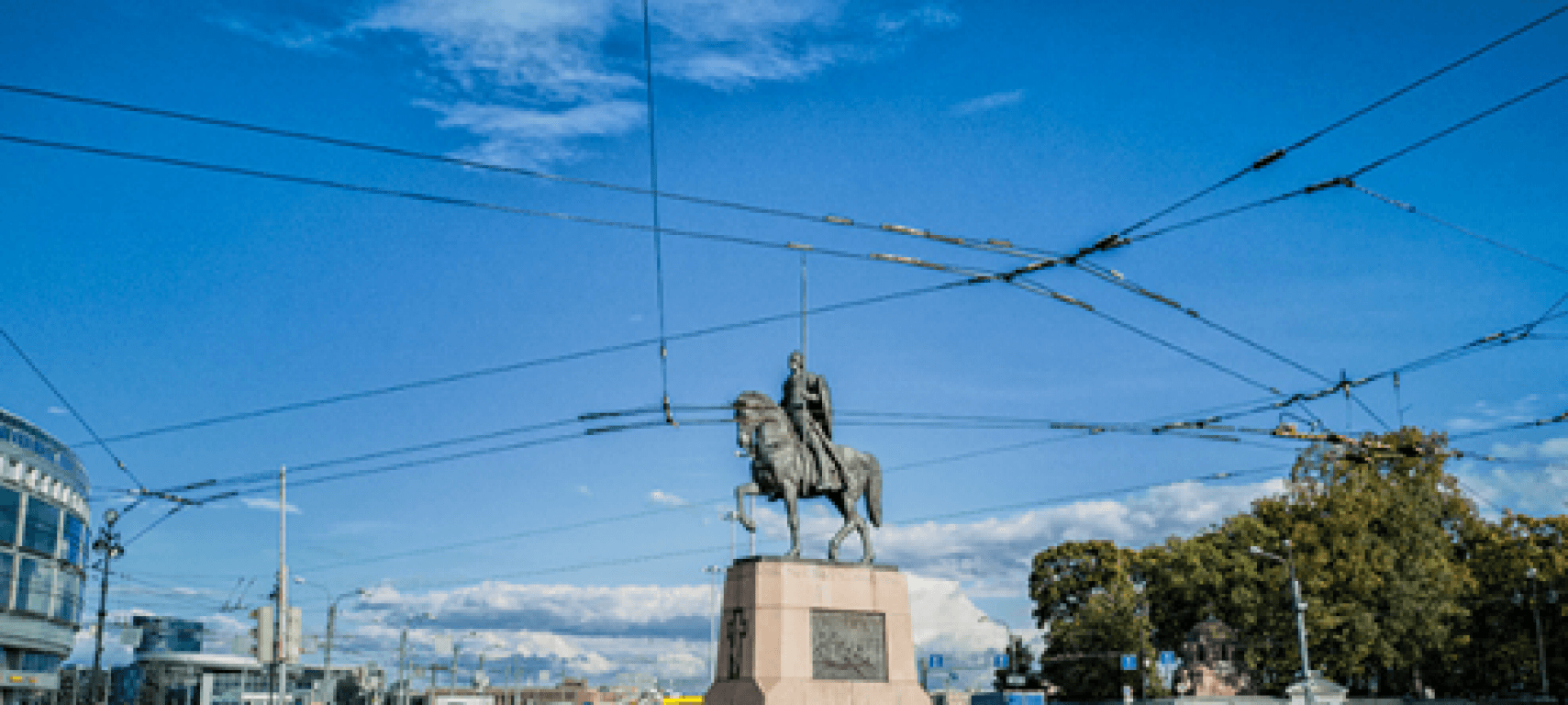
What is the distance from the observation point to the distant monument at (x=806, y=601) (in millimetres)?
20328

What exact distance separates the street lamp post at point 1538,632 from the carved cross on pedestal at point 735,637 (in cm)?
4504

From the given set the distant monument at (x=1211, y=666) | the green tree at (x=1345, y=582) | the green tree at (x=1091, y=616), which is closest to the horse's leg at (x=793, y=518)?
the green tree at (x=1345, y=582)

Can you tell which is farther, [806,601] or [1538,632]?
[1538,632]

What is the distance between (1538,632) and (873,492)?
43.1m

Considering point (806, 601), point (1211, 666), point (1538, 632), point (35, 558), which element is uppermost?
point (35, 558)

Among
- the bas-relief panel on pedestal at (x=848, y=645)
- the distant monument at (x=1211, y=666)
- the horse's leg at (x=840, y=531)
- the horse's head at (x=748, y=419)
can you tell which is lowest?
the distant monument at (x=1211, y=666)

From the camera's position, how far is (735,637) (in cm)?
2089

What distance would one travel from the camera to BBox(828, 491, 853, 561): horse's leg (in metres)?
22.0

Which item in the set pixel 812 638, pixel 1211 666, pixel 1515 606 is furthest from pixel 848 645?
pixel 1211 666

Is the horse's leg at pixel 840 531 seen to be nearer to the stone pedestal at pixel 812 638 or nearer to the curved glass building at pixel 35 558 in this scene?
the stone pedestal at pixel 812 638

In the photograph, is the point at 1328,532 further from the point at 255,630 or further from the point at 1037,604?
the point at 255,630

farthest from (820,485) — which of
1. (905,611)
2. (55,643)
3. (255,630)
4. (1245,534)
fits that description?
(55,643)

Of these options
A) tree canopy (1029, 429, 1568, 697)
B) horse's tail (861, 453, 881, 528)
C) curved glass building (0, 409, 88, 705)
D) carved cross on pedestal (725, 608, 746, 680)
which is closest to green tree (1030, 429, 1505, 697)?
tree canopy (1029, 429, 1568, 697)

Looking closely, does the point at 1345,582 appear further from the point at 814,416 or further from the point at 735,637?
the point at 735,637
